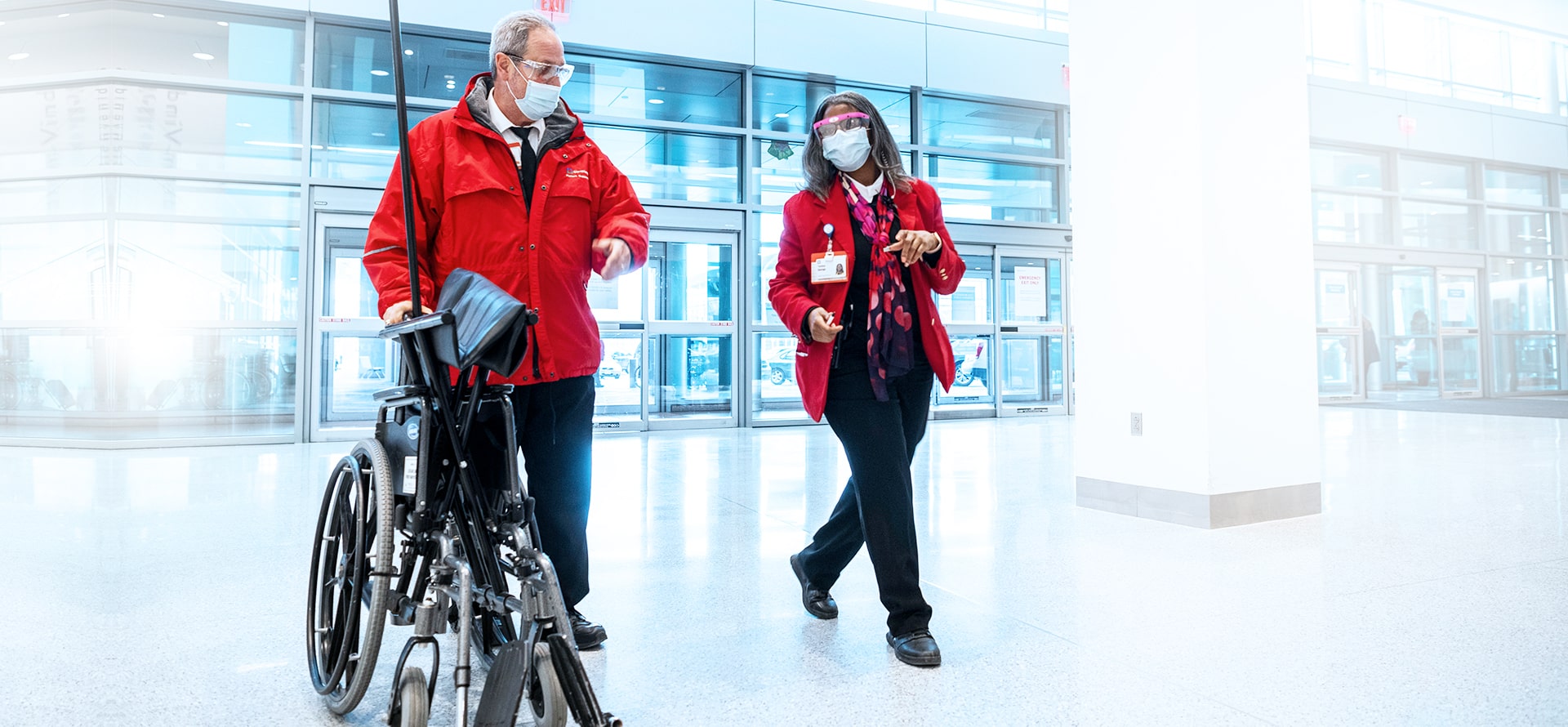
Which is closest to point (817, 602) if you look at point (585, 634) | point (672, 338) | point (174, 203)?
point (585, 634)

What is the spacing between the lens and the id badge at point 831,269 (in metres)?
2.20

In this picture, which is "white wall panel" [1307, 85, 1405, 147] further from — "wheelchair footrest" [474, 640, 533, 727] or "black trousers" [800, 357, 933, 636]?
"wheelchair footrest" [474, 640, 533, 727]

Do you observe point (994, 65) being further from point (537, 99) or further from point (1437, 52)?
point (537, 99)

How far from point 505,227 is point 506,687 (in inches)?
41.8

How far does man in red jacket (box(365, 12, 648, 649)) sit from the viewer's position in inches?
79.6

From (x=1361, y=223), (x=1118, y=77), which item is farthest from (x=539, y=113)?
(x=1361, y=223)

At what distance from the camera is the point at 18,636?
7.82 feet

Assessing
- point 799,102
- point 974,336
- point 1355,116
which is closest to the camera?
point 799,102

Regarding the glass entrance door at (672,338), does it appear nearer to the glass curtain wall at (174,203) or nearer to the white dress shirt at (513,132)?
the glass curtain wall at (174,203)

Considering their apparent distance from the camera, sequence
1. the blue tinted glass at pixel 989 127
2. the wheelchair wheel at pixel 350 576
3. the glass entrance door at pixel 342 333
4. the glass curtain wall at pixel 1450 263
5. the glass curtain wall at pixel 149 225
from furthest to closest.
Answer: the glass curtain wall at pixel 1450 263 → the blue tinted glass at pixel 989 127 → the glass entrance door at pixel 342 333 → the glass curtain wall at pixel 149 225 → the wheelchair wheel at pixel 350 576

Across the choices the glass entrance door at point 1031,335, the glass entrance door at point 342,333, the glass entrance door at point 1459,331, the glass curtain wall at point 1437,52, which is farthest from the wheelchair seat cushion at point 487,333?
the glass entrance door at point 1459,331

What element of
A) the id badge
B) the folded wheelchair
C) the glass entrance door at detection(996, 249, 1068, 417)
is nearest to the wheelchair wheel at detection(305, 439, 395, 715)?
the folded wheelchair

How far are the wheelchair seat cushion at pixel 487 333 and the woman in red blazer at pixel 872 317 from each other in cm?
80

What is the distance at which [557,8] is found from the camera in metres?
8.40
